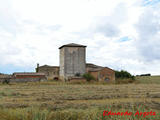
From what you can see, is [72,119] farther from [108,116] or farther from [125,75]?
[125,75]

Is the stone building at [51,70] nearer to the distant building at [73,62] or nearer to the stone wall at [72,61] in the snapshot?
the distant building at [73,62]

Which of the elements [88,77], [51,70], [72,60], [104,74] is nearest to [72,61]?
[72,60]

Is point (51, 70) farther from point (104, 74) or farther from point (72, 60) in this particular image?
point (104, 74)

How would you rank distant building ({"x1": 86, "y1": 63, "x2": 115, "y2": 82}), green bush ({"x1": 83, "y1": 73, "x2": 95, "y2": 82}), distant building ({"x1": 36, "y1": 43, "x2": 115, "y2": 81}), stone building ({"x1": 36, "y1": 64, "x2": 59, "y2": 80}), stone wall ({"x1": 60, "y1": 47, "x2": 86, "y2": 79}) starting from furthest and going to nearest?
stone building ({"x1": 36, "y1": 64, "x2": 59, "y2": 80})
stone wall ({"x1": 60, "y1": 47, "x2": 86, "y2": 79})
distant building ({"x1": 36, "y1": 43, "x2": 115, "y2": 81})
green bush ({"x1": 83, "y1": 73, "x2": 95, "y2": 82})
distant building ({"x1": 86, "y1": 63, "x2": 115, "y2": 82})

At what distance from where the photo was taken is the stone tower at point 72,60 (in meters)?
63.3

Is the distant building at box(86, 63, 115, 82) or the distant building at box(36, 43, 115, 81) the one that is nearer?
the distant building at box(86, 63, 115, 82)

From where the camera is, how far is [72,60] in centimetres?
6400

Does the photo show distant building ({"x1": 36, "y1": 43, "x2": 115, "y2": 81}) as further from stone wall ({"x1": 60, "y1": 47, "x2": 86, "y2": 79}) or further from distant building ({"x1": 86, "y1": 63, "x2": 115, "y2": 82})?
distant building ({"x1": 86, "y1": 63, "x2": 115, "y2": 82})

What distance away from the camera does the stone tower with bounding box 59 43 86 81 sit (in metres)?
63.3

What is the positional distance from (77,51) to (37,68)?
1781 centimetres

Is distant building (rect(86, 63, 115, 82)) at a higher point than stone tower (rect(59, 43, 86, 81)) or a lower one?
lower

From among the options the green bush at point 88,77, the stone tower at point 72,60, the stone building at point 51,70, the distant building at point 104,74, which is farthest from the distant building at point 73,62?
the stone building at point 51,70

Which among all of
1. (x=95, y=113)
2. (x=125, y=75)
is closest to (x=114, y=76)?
(x=125, y=75)

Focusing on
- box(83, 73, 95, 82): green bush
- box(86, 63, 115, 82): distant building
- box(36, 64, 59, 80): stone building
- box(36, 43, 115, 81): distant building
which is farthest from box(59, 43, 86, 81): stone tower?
box(36, 64, 59, 80): stone building
